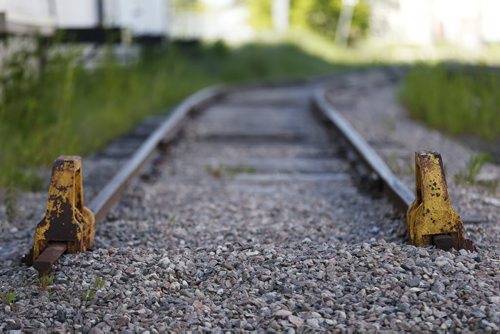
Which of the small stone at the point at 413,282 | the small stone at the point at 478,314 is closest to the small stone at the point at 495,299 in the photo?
the small stone at the point at 478,314

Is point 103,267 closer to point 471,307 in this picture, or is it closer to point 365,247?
point 365,247

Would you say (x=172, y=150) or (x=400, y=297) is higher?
(x=400, y=297)

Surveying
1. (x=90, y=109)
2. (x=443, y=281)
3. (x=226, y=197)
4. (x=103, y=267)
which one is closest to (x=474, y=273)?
(x=443, y=281)

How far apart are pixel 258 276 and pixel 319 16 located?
3374 centimetres

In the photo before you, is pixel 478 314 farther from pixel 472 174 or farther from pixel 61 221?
pixel 472 174

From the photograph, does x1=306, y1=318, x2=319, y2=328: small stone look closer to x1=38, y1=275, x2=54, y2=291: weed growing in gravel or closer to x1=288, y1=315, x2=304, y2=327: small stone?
x1=288, y1=315, x2=304, y2=327: small stone

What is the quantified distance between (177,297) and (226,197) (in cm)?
210

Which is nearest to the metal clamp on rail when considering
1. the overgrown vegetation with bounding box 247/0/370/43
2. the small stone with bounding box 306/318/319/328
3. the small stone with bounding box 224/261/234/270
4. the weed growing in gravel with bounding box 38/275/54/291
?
the weed growing in gravel with bounding box 38/275/54/291

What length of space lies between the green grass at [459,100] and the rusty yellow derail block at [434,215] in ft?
12.6

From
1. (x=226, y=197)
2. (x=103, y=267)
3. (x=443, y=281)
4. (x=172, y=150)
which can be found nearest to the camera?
(x=443, y=281)

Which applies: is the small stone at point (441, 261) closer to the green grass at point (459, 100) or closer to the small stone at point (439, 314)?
the small stone at point (439, 314)

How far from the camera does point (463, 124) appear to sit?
7688 mm

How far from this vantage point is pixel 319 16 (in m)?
35.5

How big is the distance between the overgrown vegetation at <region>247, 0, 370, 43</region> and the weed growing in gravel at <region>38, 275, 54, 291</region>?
32486 millimetres
